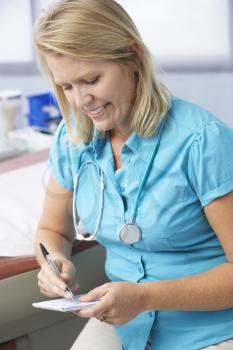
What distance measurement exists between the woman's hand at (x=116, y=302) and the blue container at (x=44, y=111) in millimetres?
1441

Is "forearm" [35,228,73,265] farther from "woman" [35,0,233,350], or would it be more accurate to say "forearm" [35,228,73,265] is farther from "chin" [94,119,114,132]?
"chin" [94,119,114,132]

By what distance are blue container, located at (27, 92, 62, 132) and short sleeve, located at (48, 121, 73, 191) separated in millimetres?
1067

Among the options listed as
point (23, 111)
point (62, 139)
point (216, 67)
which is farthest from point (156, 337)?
point (23, 111)

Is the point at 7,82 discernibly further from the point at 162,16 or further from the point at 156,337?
the point at 156,337

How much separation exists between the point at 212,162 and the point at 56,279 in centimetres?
40

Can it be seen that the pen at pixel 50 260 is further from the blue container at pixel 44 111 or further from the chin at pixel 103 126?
the blue container at pixel 44 111

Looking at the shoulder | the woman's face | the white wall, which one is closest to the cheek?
the woman's face

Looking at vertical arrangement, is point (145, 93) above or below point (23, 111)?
above

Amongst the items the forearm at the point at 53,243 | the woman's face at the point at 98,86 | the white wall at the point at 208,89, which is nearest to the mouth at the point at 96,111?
the woman's face at the point at 98,86

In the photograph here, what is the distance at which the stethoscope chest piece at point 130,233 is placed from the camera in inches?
51.1

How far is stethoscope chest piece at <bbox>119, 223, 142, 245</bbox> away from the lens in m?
1.30

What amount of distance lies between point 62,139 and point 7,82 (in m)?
1.50

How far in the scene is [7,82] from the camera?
291 centimetres

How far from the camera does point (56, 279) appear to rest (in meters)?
1.31
